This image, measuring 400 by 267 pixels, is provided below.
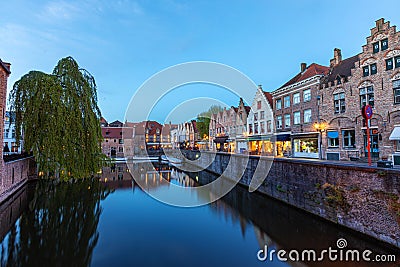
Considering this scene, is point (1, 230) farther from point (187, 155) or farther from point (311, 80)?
point (187, 155)

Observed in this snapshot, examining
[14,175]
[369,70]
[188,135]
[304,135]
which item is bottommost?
[14,175]

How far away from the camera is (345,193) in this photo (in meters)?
9.23

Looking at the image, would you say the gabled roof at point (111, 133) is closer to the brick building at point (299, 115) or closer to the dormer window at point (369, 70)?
the brick building at point (299, 115)

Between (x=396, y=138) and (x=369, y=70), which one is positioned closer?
(x=396, y=138)

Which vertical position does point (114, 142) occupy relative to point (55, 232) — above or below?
above

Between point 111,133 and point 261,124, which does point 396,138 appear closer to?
point 261,124

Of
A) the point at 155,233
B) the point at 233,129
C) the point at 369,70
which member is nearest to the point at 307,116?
the point at 369,70

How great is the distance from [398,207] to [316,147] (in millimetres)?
12918

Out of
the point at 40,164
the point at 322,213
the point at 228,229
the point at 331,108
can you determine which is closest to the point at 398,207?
the point at 322,213

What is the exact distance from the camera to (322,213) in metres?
10.3

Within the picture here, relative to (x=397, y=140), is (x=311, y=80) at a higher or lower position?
higher

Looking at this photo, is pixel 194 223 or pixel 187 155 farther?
pixel 187 155

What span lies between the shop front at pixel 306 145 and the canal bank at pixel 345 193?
23.1 feet

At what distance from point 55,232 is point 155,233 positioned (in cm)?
428
